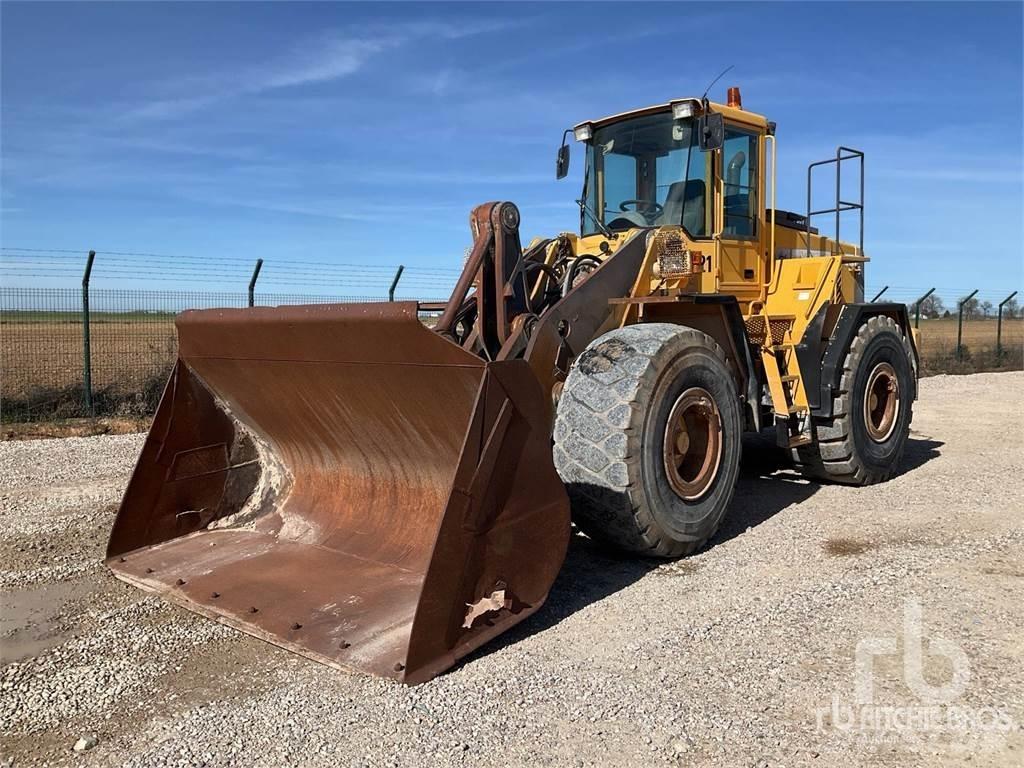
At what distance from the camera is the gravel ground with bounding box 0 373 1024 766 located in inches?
115

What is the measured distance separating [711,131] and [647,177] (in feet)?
2.32

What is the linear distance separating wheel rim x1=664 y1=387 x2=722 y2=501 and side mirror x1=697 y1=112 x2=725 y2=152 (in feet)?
5.93

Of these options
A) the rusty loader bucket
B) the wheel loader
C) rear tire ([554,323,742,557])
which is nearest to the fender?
the wheel loader

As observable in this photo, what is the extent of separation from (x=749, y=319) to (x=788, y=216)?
4.51 ft

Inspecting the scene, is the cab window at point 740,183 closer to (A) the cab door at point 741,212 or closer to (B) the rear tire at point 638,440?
(A) the cab door at point 741,212

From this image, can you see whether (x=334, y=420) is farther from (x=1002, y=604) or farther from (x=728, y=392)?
(x=1002, y=604)

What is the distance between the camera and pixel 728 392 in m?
5.27

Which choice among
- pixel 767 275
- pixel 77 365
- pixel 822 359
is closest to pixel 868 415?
pixel 822 359

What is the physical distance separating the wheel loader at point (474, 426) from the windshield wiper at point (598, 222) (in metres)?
0.03

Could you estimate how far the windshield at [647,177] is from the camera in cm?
609

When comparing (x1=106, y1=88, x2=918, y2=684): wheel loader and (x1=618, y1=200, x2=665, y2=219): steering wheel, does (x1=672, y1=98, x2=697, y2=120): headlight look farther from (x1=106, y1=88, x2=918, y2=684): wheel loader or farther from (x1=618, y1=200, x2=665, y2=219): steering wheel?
(x1=618, y1=200, x2=665, y2=219): steering wheel

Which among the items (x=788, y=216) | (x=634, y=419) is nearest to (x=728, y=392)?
(x=634, y=419)

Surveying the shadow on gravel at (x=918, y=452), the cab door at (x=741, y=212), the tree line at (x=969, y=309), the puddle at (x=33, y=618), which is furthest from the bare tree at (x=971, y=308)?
the puddle at (x=33, y=618)

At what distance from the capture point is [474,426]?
3.54 metres
